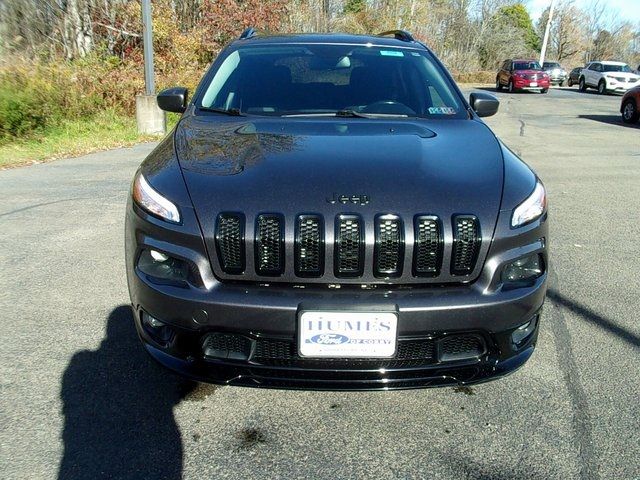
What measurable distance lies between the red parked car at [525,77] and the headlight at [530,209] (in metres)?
31.7

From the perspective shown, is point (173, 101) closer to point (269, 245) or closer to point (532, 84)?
point (269, 245)

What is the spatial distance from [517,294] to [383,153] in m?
0.88

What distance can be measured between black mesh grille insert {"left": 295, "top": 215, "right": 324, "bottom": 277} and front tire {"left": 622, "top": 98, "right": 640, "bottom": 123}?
16.1m

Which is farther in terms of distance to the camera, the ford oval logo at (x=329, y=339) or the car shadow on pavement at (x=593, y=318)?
the car shadow on pavement at (x=593, y=318)

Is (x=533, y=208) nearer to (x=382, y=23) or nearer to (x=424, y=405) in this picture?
(x=424, y=405)

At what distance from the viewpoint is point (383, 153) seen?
265cm

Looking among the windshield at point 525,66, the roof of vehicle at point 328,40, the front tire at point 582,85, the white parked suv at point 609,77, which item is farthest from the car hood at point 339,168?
the front tire at point 582,85

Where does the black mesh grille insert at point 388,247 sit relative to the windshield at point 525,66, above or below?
above

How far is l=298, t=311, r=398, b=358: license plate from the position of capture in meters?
2.11

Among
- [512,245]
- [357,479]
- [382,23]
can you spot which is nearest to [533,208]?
[512,245]

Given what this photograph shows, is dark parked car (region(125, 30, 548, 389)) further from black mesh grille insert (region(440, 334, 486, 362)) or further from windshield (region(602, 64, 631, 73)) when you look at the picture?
windshield (region(602, 64, 631, 73))

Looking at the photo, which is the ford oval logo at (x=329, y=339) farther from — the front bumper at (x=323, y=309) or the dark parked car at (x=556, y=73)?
the dark parked car at (x=556, y=73)

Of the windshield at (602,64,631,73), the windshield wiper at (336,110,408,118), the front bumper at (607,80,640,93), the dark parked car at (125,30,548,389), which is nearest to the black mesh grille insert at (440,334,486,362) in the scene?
the dark parked car at (125,30,548,389)

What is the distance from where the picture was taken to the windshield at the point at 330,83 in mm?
3455
